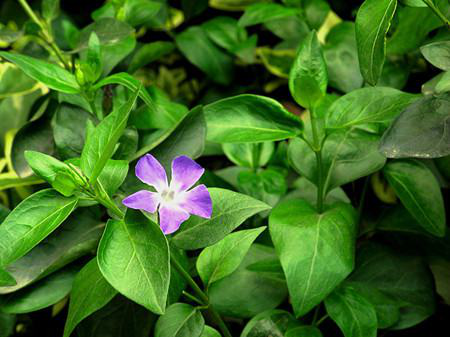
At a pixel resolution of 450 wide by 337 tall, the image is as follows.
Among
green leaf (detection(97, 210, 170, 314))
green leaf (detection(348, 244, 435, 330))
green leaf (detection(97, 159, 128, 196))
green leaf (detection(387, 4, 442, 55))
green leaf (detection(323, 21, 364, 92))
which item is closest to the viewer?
green leaf (detection(97, 210, 170, 314))

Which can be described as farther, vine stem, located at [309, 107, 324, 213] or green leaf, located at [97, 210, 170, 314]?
vine stem, located at [309, 107, 324, 213]

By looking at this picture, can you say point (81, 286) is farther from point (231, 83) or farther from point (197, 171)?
point (231, 83)

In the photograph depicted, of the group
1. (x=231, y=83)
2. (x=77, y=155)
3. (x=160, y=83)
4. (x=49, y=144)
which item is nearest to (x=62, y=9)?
(x=160, y=83)

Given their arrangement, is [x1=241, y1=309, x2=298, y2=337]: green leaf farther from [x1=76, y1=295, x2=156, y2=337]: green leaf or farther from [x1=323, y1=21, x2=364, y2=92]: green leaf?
[x1=323, y1=21, x2=364, y2=92]: green leaf

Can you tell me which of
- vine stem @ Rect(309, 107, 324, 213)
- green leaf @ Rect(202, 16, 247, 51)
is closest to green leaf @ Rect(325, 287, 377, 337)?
vine stem @ Rect(309, 107, 324, 213)

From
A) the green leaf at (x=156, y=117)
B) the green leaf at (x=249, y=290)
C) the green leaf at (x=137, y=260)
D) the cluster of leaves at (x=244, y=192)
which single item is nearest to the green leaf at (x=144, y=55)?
the cluster of leaves at (x=244, y=192)

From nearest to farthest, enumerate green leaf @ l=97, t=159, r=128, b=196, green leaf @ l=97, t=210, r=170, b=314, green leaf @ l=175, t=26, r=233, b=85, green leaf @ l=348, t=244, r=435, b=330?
1. green leaf @ l=97, t=210, r=170, b=314
2. green leaf @ l=97, t=159, r=128, b=196
3. green leaf @ l=348, t=244, r=435, b=330
4. green leaf @ l=175, t=26, r=233, b=85
